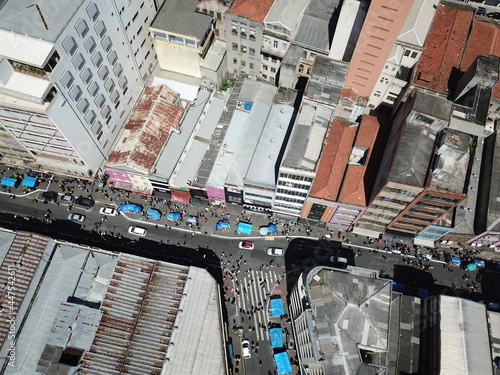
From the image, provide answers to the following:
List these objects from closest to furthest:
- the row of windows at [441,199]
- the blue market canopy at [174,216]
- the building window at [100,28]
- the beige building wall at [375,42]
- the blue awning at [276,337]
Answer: the row of windows at [441,199] → the beige building wall at [375,42] → the building window at [100,28] → the blue awning at [276,337] → the blue market canopy at [174,216]

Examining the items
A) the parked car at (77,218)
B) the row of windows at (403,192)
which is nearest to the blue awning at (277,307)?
the row of windows at (403,192)

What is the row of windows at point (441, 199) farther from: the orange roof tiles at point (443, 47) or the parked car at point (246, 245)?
the parked car at point (246, 245)

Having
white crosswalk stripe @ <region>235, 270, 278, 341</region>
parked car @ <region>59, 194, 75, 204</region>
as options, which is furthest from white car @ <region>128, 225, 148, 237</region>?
white crosswalk stripe @ <region>235, 270, 278, 341</region>

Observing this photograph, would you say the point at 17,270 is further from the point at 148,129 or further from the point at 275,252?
the point at 275,252

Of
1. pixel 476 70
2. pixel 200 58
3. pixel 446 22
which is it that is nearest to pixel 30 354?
pixel 200 58

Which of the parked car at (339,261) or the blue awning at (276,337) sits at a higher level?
the parked car at (339,261)

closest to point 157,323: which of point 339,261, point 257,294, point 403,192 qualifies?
point 257,294

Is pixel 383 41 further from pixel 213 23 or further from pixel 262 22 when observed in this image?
pixel 213 23

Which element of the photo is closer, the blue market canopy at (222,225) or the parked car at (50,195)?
the blue market canopy at (222,225)
